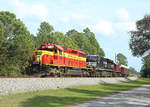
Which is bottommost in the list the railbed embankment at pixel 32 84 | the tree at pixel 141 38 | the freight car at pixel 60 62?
the railbed embankment at pixel 32 84

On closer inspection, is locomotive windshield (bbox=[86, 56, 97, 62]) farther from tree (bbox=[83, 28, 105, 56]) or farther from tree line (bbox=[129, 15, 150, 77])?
tree (bbox=[83, 28, 105, 56])

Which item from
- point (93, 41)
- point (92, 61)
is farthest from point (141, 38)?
point (93, 41)

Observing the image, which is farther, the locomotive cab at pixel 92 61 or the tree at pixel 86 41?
the tree at pixel 86 41

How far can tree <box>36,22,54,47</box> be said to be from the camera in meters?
51.5

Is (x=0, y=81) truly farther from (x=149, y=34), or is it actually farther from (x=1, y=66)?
(x=149, y=34)

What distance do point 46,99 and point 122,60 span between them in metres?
162

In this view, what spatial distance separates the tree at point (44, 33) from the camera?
169 ft

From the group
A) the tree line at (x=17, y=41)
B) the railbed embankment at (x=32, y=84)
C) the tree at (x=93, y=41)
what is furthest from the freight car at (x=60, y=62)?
the tree at (x=93, y=41)

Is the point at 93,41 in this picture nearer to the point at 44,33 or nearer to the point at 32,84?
the point at 44,33

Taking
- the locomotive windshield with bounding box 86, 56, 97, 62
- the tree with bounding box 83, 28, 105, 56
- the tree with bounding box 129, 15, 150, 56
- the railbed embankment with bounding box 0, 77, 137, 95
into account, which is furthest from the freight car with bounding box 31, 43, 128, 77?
the tree with bounding box 83, 28, 105, 56

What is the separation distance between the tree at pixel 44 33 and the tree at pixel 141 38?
22.6 metres

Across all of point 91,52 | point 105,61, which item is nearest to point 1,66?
point 105,61

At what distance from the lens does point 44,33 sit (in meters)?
52.9

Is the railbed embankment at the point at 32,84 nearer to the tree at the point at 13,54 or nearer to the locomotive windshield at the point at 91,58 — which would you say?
the tree at the point at 13,54
